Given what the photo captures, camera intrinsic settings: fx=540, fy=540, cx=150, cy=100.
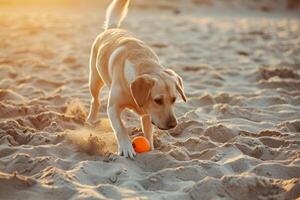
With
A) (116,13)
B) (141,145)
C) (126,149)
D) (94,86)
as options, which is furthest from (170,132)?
(116,13)

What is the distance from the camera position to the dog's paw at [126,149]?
4512 millimetres

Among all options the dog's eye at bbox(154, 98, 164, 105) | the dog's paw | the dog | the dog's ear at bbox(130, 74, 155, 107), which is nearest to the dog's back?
the dog

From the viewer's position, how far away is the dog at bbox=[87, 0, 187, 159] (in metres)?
4.47

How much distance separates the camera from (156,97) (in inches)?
175

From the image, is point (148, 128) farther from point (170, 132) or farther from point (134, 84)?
point (134, 84)

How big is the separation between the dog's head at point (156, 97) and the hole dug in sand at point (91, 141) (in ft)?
1.78

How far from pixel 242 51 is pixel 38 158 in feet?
23.4

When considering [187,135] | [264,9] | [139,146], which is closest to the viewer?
[139,146]

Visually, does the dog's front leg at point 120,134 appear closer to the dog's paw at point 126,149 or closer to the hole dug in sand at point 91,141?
the dog's paw at point 126,149

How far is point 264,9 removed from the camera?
2431 cm

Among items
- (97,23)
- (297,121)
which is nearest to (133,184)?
(297,121)

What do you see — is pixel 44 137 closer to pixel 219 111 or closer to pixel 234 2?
pixel 219 111

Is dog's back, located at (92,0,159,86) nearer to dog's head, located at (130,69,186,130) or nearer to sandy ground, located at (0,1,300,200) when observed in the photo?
dog's head, located at (130,69,186,130)

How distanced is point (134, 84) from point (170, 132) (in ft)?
3.67
